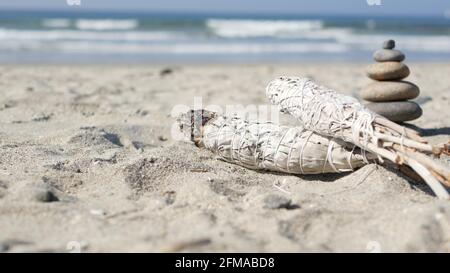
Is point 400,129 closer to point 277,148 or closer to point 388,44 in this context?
point 277,148

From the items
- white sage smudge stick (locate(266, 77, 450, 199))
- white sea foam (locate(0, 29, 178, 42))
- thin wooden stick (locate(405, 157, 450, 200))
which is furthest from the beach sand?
white sea foam (locate(0, 29, 178, 42))

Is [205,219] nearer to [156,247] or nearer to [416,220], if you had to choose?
[156,247]

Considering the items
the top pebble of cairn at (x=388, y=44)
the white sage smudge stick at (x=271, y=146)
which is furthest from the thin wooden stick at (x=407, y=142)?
the top pebble of cairn at (x=388, y=44)

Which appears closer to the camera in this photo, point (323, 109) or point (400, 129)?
point (400, 129)

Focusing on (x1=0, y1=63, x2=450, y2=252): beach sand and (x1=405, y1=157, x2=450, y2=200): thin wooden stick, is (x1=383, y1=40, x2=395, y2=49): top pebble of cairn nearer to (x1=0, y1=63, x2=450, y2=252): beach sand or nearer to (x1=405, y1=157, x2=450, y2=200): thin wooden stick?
(x1=0, y1=63, x2=450, y2=252): beach sand

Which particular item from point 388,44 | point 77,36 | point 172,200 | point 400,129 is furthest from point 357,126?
point 77,36

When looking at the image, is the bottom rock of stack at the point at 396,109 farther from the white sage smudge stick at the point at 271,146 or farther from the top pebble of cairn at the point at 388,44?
the white sage smudge stick at the point at 271,146

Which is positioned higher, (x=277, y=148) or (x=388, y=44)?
(x=388, y=44)
